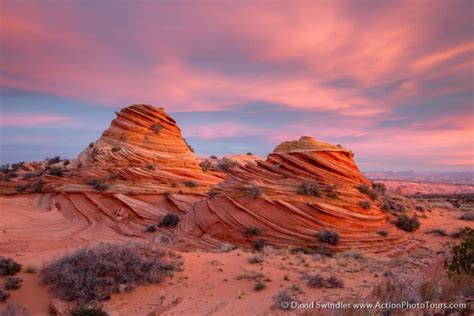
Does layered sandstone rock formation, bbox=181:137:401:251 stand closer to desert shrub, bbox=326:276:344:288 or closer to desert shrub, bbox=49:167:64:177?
desert shrub, bbox=326:276:344:288

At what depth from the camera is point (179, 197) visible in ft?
69.3

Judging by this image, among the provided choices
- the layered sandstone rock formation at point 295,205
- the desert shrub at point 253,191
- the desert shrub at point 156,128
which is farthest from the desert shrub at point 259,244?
the desert shrub at point 156,128

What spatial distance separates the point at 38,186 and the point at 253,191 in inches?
666

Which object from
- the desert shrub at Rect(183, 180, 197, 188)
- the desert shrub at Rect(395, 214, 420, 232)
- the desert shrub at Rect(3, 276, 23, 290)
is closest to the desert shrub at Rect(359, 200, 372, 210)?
the desert shrub at Rect(395, 214, 420, 232)

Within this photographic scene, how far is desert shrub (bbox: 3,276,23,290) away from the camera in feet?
25.4

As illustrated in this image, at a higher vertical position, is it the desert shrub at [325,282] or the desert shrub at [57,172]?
the desert shrub at [57,172]

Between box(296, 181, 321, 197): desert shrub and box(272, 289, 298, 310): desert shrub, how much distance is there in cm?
785

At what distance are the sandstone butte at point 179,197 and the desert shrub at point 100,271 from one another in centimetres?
598

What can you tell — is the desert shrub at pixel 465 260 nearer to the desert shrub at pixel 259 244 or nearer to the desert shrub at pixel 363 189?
the desert shrub at pixel 259 244

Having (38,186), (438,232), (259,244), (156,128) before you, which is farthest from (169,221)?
(438,232)

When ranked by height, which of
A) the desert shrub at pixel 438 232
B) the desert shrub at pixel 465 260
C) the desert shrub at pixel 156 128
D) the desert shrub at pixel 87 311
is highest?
the desert shrub at pixel 156 128

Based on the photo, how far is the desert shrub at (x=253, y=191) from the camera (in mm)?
14875

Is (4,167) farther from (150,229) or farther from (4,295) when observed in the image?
(4,295)

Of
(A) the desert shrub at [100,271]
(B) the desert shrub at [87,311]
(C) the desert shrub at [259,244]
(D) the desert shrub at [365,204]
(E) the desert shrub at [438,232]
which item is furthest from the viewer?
(E) the desert shrub at [438,232]
